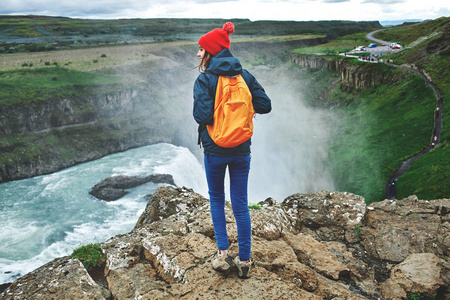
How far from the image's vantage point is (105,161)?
6100 cm

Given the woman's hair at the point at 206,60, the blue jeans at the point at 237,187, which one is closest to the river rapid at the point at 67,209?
the blue jeans at the point at 237,187

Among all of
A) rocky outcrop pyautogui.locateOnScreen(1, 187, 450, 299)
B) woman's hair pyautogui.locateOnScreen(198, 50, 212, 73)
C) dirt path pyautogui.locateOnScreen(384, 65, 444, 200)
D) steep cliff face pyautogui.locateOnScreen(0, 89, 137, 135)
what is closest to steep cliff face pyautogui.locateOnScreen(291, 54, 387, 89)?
dirt path pyautogui.locateOnScreen(384, 65, 444, 200)

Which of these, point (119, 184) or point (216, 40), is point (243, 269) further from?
point (119, 184)

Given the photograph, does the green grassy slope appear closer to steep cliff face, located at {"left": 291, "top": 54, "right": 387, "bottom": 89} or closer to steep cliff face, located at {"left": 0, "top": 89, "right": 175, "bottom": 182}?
steep cliff face, located at {"left": 291, "top": 54, "right": 387, "bottom": 89}

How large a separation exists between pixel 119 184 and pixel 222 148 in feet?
145

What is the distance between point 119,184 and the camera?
151 feet

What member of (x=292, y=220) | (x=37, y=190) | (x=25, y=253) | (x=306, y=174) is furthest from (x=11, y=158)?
(x=292, y=220)

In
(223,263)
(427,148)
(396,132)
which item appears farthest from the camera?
(396,132)

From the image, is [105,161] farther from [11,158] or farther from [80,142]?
[11,158]

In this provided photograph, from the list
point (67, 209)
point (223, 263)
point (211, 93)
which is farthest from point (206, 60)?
point (67, 209)

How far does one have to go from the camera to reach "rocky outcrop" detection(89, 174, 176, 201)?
4365 cm

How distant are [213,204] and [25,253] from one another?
32720mm

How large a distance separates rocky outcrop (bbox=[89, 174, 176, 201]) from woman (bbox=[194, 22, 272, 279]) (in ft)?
135

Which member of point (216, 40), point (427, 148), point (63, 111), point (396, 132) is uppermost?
point (216, 40)
